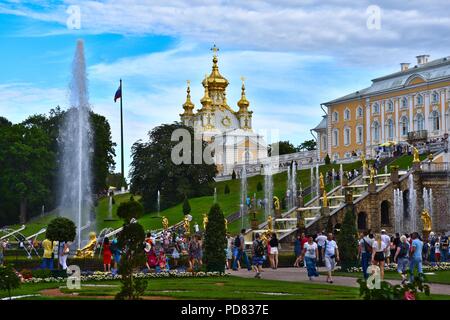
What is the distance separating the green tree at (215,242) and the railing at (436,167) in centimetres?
2375

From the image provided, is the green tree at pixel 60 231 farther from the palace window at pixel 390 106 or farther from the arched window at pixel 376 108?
the arched window at pixel 376 108

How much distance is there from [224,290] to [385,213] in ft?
95.0

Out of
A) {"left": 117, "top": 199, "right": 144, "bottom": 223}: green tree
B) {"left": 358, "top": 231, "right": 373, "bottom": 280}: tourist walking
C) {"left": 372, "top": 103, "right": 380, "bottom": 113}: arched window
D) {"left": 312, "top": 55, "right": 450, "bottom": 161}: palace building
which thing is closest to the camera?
{"left": 117, "top": 199, "right": 144, "bottom": 223}: green tree

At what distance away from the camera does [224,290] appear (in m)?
20.7

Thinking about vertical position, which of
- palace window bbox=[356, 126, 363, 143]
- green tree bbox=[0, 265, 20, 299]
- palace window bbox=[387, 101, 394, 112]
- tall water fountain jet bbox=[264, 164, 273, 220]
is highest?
palace window bbox=[387, 101, 394, 112]

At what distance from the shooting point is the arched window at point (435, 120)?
80750 mm

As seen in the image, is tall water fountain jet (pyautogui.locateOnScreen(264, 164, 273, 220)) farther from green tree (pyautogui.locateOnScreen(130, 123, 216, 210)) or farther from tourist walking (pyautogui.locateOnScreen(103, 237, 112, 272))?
tourist walking (pyautogui.locateOnScreen(103, 237, 112, 272))

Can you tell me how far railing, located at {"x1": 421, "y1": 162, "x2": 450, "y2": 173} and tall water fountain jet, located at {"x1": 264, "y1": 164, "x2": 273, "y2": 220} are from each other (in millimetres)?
9713

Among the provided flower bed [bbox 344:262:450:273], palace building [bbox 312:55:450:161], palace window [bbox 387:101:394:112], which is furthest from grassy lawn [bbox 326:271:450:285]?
palace window [bbox 387:101:394:112]

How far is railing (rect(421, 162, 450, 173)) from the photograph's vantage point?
1959 inches

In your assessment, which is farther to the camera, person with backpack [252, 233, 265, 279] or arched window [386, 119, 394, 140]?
arched window [386, 119, 394, 140]

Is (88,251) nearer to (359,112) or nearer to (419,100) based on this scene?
(419,100)

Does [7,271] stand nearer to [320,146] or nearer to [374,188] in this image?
[374,188]
